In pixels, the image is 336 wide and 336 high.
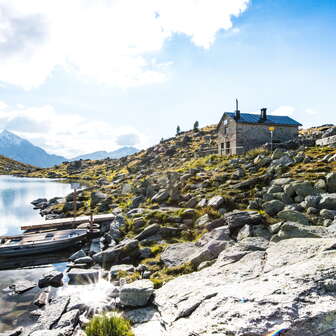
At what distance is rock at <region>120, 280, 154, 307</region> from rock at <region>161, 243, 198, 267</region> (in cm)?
360

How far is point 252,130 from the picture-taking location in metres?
43.4

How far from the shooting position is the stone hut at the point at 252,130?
42656mm

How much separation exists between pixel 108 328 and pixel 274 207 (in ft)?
37.6

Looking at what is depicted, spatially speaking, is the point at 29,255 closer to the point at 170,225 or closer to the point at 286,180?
the point at 170,225

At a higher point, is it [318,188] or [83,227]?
[318,188]

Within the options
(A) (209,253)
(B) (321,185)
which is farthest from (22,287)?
(B) (321,185)

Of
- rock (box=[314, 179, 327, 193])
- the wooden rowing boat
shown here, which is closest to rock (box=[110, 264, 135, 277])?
the wooden rowing boat

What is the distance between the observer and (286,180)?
17.6 meters

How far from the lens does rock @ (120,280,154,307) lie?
9.27 m

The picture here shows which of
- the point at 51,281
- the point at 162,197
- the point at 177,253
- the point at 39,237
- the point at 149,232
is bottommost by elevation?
the point at 51,281

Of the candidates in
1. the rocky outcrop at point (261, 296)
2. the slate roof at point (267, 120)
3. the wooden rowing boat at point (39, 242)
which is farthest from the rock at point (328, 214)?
the slate roof at point (267, 120)

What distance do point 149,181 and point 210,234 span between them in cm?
2030

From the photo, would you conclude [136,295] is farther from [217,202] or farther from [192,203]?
[192,203]

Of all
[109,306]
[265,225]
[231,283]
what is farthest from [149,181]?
[231,283]
